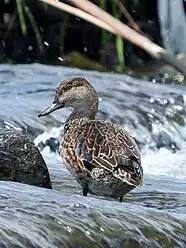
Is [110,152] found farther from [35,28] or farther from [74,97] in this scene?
[35,28]

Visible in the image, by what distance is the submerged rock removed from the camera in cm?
430

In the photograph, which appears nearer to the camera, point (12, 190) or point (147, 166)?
point (12, 190)

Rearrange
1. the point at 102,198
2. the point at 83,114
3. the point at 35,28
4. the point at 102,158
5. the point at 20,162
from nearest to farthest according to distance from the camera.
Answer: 1. the point at 102,158
2. the point at 20,162
3. the point at 102,198
4. the point at 83,114
5. the point at 35,28

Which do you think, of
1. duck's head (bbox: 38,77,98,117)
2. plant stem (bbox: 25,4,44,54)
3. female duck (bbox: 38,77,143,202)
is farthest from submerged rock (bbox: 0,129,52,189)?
plant stem (bbox: 25,4,44,54)

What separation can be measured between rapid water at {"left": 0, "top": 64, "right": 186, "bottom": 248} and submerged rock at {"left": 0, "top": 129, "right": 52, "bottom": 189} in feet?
0.64

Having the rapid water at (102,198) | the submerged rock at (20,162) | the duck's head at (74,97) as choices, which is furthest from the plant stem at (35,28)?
the submerged rock at (20,162)

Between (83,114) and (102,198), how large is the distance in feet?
2.11

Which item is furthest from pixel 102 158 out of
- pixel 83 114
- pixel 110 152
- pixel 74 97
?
pixel 74 97

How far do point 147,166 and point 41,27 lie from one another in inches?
229

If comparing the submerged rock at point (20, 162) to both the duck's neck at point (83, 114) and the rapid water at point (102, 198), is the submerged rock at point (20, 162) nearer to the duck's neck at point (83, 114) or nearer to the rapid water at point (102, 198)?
the rapid water at point (102, 198)

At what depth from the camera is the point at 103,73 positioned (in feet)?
32.2

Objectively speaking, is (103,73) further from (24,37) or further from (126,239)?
(126,239)

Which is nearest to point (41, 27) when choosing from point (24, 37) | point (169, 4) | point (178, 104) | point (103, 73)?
point (24, 37)

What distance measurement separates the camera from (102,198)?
15.1 feet
